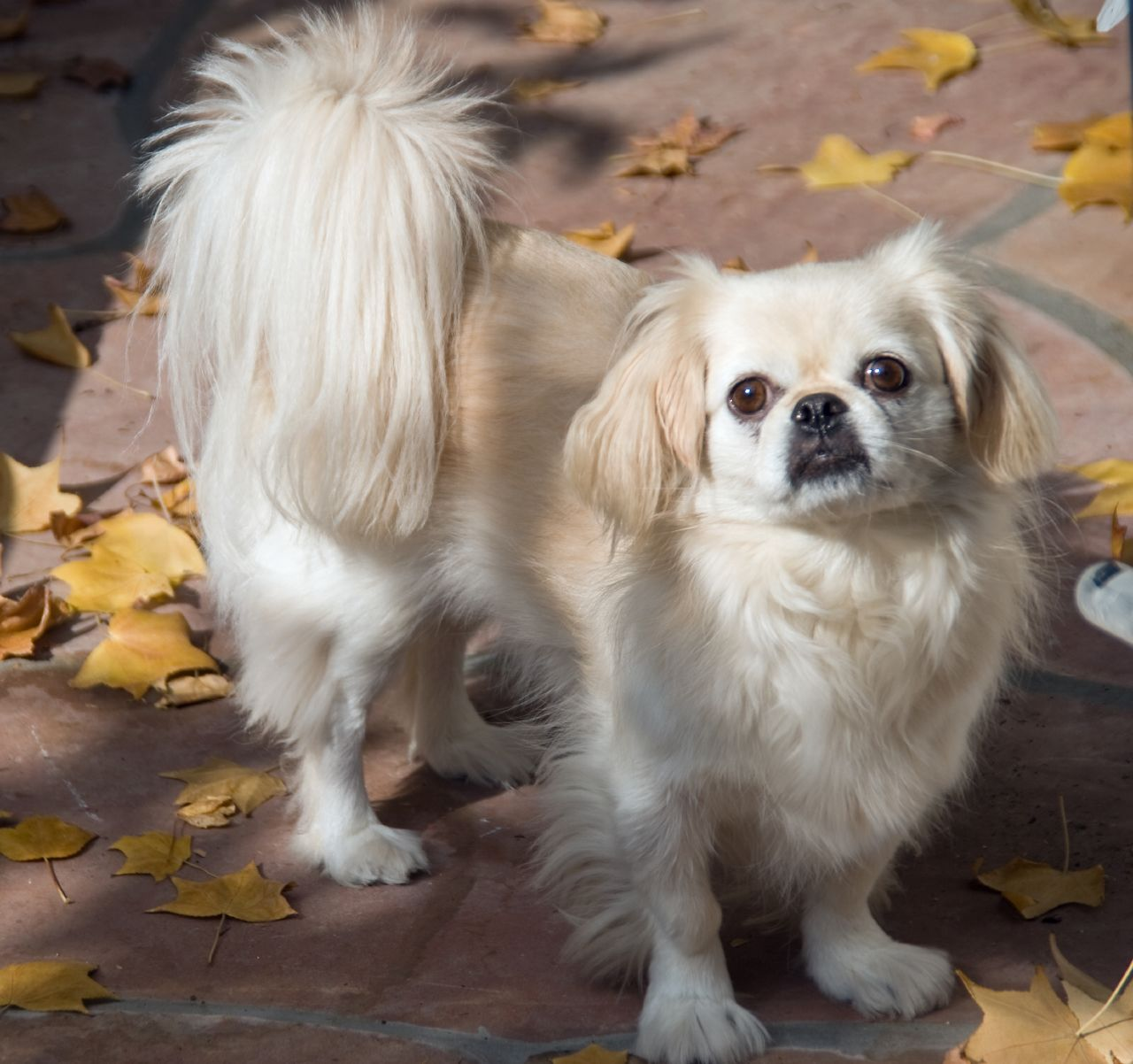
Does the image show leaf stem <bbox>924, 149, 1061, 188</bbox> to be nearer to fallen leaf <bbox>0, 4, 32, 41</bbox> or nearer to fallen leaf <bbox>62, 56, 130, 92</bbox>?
fallen leaf <bbox>62, 56, 130, 92</bbox>

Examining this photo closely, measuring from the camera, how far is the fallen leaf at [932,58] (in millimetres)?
4070

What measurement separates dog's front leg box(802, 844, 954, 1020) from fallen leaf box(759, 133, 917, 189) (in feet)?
6.58

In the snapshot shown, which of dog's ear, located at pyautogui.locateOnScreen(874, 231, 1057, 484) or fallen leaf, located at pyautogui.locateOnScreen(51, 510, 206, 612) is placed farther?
fallen leaf, located at pyautogui.locateOnScreen(51, 510, 206, 612)

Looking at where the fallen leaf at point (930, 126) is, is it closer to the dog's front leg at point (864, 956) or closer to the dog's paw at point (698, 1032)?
the dog's front leg at point (864, 956)

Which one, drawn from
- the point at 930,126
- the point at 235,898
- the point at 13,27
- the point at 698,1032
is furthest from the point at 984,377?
the point at 13,27

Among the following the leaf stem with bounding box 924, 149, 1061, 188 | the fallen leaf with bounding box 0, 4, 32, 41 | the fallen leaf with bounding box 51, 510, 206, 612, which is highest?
the leaf stem with bounding box 924, 149, 1061, 188

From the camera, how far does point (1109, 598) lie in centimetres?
169

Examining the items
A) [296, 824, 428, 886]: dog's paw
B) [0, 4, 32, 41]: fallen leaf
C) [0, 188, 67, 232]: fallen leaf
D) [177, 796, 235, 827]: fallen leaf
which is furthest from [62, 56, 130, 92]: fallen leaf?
[296, 824, 428, 886]: dog's paw

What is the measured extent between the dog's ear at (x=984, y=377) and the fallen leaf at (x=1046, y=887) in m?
0.61

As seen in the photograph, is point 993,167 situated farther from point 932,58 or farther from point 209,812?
point 209,812

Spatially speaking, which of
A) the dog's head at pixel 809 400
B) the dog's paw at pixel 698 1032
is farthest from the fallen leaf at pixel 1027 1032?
the dog's head at pixel 809 400

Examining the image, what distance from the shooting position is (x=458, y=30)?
4.56 m

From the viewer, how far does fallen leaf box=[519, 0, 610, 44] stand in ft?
14.7

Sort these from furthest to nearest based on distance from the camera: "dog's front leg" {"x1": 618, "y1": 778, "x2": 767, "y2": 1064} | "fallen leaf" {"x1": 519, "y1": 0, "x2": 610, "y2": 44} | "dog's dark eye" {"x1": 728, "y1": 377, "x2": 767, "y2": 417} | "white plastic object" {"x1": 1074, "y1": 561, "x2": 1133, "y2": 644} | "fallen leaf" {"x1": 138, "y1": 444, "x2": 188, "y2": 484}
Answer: "fallen leaf" {"x1": 519, "y1": 0, "x2": 610, "y2": 44} → "fallen leaf" {"x1": 138, "y1": 444, "x2": 188, "y2": 484} → "dog's front leg" {"x1": 618, "y1": 778, "x2": 767, "y2": 1064} → "dog's dark eye" {"x1": 728, "y1": 377, "x2": 767, "y2": 417} → "white plastic object" {"x1": 1074, "y1": 561, "x2": 1133, "y2": 644}
